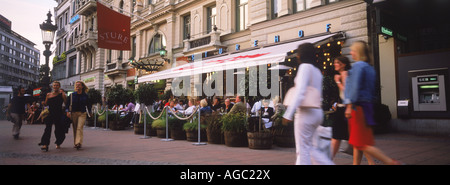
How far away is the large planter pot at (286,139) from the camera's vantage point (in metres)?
7.12

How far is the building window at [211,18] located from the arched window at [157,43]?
5.08 m

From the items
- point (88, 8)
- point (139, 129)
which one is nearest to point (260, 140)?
point (139, 129)

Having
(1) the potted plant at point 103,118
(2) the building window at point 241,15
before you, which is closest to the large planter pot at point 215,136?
(1) the potted plant at point 103,118

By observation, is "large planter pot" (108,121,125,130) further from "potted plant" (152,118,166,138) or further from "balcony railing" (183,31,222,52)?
"balcony railing" (183,31,222,52)

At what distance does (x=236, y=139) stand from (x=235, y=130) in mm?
219

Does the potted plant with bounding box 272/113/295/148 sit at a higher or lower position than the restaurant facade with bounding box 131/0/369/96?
lower

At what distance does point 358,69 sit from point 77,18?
38.3 metres

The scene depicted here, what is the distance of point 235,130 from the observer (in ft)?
24.1

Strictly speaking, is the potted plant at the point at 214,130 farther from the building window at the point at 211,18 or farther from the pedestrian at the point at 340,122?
the building window at the point at 211,18

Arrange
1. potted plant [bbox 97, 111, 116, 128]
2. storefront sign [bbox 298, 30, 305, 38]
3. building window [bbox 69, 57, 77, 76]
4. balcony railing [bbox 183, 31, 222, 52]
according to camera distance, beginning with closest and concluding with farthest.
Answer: storefront sign [bbox 298, 30, 305, 38], potted plant [bbox 97, 111, 116, 128], balcony railing [bbox 183, 31, 222, 52], building window [bbox 69, 57, 77, 76]

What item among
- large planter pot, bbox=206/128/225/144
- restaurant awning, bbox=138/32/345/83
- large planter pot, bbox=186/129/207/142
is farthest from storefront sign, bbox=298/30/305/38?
large planter pot, bbox=206/128/225/144

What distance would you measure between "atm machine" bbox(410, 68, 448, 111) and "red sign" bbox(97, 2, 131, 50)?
12.0 metres

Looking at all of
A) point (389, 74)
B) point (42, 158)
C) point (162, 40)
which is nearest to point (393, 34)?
point (389, 74)

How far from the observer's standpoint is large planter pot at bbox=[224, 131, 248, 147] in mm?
7320
